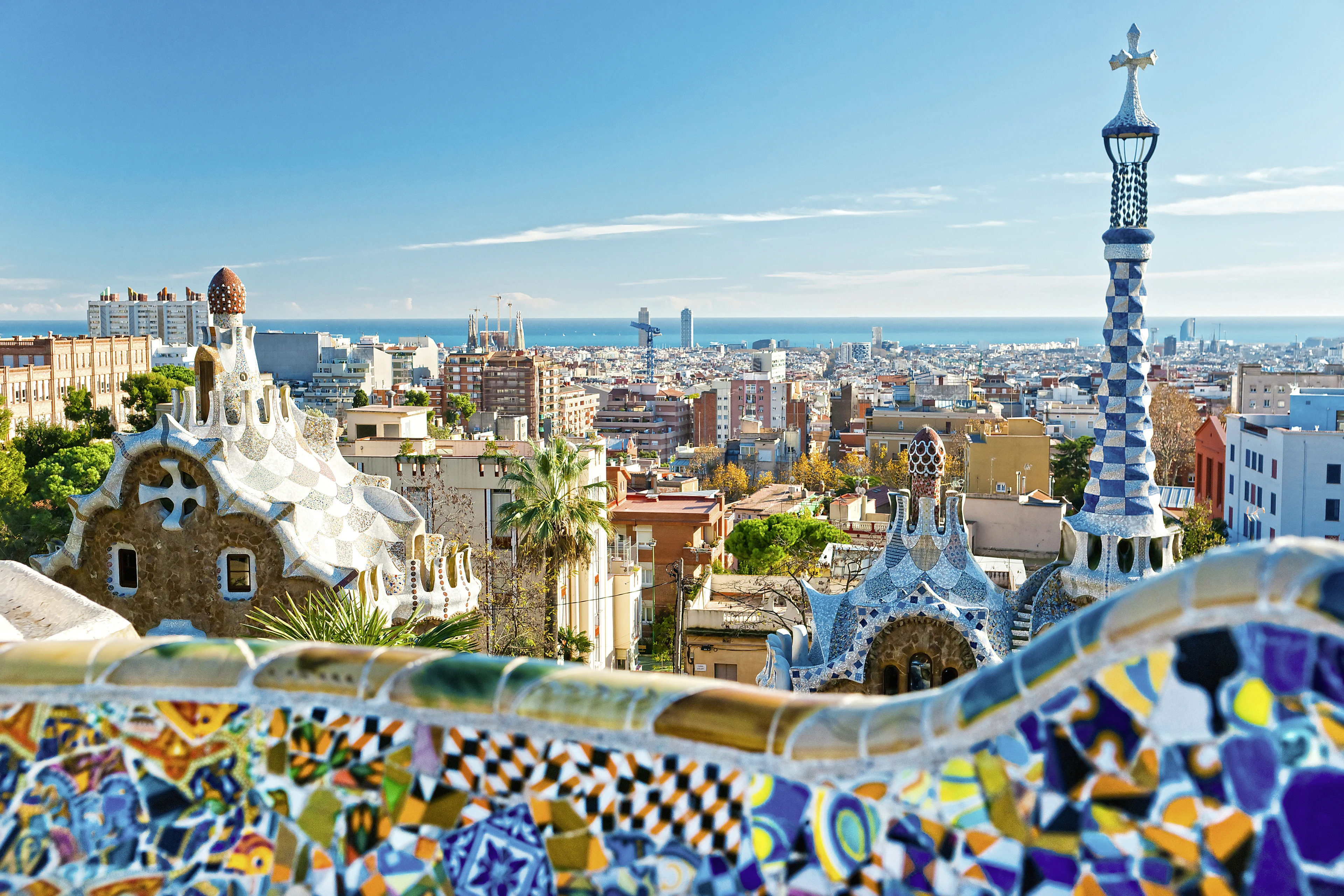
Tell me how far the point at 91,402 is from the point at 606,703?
68.6 meters

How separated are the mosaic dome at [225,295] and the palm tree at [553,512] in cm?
603

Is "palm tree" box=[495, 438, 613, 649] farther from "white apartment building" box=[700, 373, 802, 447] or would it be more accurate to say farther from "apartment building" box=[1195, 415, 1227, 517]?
"white apartment building" box=[700, 373, 802, 447]

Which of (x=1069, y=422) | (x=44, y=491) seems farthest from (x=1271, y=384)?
(x=44, y=491)

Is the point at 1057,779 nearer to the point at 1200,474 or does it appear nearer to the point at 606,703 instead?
the point at 606,703

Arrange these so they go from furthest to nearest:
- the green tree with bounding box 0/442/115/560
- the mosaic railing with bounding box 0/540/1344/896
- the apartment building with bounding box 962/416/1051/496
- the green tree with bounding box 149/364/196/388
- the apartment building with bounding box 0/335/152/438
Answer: the apartment building with bounding box 0/335/152/438
the green tree with bounding box 149/364/196/388
the apartment building with bounding box 962/416/1051/496
the green tree with bounding box 0/442/115/560
the mosaic railing with bounding box 0/540/1344/896

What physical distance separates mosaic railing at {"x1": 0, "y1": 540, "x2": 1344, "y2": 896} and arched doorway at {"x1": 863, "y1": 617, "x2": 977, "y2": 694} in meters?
9.64

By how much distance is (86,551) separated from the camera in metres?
15.4

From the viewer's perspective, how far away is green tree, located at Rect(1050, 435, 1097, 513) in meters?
49.2

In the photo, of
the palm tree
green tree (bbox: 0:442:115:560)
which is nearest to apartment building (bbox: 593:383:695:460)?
green tree (bbox: 0:442:115:560)

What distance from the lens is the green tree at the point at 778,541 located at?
34531 mm

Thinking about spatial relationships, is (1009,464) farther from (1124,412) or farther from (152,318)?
(152,318)

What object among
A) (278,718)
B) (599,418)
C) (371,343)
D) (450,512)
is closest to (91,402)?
(450,512)

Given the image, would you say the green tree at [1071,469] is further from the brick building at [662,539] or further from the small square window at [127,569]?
the small square window at [127,569]

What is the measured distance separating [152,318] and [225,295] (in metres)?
151
